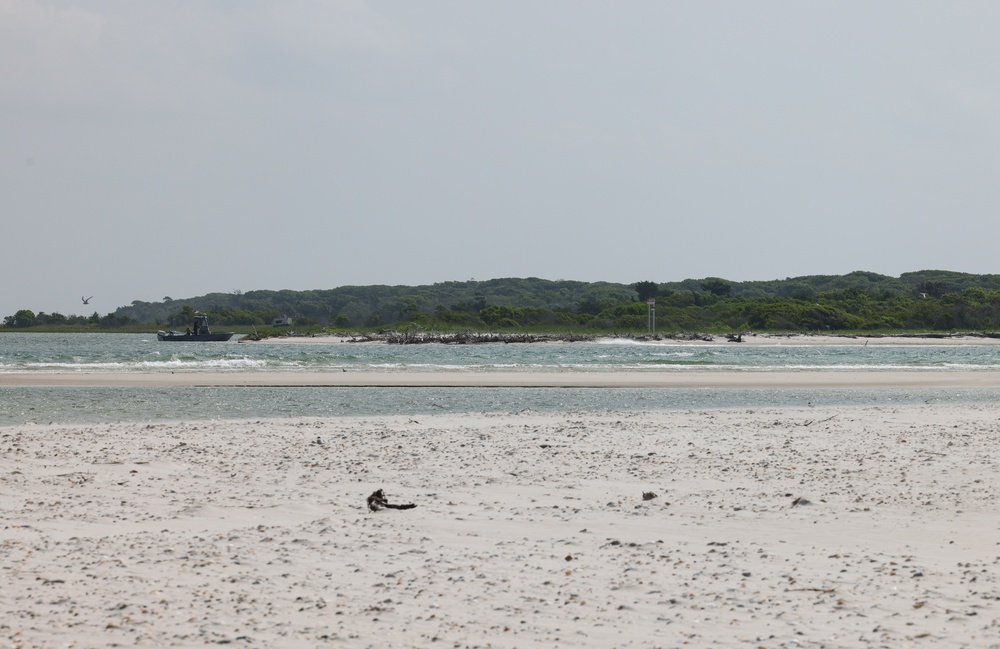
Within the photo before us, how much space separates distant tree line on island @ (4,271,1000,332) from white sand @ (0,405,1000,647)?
235 feet

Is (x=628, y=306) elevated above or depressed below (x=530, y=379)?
above

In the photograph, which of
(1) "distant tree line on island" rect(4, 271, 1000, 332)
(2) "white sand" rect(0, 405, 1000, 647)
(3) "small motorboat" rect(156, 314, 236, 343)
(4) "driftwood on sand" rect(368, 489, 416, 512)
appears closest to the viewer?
(2) "white sand" rect(0, 405, 1000, 647)

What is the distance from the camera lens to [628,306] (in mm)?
96500

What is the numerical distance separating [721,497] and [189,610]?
16.4 feet

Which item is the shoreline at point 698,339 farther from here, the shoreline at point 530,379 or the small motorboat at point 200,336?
the shoreline at point 530,379

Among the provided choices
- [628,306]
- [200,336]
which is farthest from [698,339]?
[200,336]

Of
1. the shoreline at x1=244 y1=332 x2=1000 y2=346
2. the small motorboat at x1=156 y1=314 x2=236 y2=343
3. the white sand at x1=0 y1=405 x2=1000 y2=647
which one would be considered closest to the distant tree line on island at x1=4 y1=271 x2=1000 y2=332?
the shoreline at x1=244 y1=332 x2=1000 y2=346

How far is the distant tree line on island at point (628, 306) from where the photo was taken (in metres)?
83.1

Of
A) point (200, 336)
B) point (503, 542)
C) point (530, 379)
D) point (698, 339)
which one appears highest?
point (698, 339)

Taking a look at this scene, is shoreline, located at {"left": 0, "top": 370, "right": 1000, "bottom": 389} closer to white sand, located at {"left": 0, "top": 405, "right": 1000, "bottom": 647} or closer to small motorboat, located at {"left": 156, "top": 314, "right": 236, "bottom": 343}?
white sand, located at {"left": 0, "top": 405, "right": 1000, "bottom": 647}

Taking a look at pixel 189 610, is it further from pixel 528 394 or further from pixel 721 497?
pixel 528 394

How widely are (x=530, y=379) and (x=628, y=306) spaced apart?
2688 inches

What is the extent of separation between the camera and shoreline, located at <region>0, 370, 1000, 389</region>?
87.4ft

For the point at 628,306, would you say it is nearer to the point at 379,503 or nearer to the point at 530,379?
the point at 530,379
